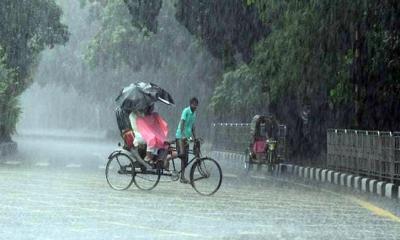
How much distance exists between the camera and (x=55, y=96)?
13138cm

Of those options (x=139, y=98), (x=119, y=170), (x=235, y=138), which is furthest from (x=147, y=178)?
(x=235, y=138)

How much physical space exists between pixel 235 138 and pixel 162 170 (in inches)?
851

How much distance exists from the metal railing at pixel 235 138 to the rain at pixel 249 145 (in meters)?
0.05

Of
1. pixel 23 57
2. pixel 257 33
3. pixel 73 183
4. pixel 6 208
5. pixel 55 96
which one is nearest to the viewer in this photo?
pixel 6 208

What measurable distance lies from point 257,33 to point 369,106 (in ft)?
25.5

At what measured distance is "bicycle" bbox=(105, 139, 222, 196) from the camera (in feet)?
61.0

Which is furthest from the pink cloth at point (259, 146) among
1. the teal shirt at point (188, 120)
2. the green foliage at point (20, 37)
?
the green foliage at point (20, 37)

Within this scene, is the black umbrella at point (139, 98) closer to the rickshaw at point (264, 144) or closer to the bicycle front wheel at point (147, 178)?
the bicycle front wheel at point (147, 178)

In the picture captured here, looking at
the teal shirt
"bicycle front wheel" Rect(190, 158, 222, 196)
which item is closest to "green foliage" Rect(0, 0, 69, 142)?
the teal shirt

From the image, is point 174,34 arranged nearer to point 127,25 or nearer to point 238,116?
point 127,25

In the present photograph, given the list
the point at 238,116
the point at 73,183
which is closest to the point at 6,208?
the point at 73,183

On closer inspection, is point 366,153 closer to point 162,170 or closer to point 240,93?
point 162,170

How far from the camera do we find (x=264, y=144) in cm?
3014

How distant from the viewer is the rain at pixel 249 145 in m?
13.6
